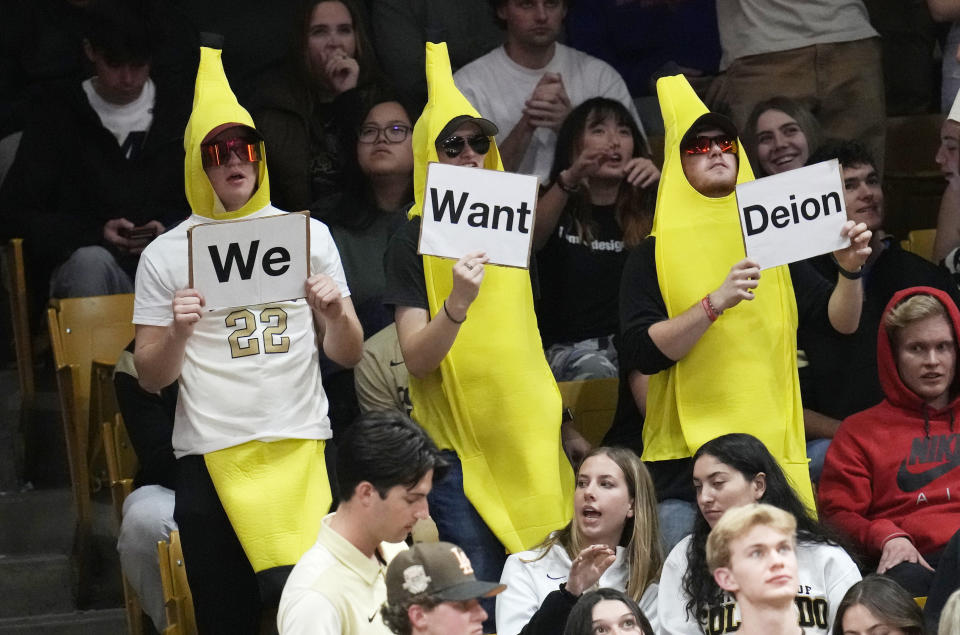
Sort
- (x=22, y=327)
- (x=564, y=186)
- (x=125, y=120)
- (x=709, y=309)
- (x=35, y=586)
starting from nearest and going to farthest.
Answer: (x=709, y=309)
(x=35, y=586)
(x=564, y=186)
(x=22, y=327)
(x=125, y=120)

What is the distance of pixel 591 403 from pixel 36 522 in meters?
2.05

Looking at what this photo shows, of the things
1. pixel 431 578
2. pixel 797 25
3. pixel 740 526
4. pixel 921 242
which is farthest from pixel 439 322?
pixel 797 25

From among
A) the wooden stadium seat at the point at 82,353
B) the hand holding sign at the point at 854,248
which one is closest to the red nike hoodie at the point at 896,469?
the hand holding sign at the point at 854,248

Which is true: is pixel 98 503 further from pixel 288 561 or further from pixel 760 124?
pixel 760 124

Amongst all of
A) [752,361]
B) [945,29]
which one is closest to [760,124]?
[752,361]

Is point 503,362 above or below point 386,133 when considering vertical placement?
below

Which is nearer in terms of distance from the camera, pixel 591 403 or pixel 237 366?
pixel 237 366

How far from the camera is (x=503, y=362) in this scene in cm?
484

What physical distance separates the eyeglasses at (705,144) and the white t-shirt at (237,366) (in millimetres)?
1152

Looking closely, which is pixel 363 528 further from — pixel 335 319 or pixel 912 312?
pixel 912 312

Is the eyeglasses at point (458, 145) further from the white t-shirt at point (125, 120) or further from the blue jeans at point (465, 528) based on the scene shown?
the white t-shirt at point (125, 120)

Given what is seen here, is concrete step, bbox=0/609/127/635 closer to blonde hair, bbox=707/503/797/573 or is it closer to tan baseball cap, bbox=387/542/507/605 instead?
blonde hair, bbox=707/503/797/573

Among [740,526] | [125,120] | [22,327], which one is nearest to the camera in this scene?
[740,526]

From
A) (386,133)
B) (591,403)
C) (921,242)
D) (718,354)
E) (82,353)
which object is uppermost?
(386,133)
